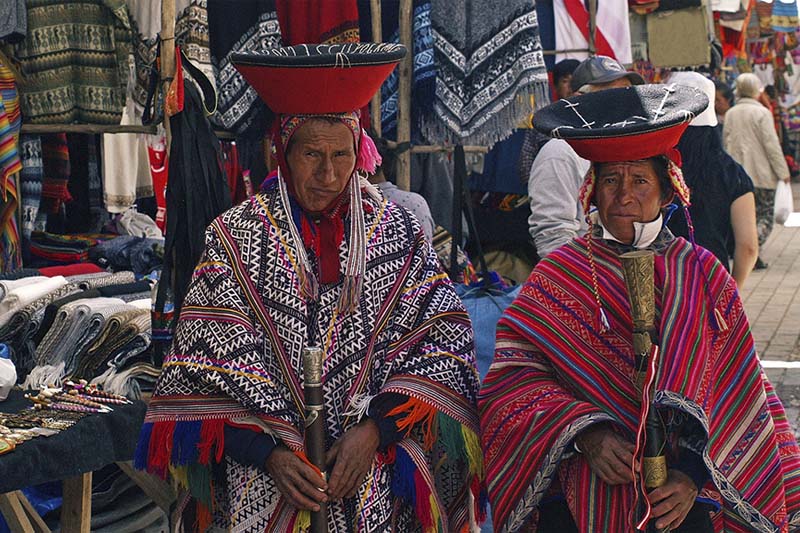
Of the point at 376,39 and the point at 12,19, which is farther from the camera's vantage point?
the point at 376,39

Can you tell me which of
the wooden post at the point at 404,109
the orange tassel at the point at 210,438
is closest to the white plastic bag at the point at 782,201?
the wooden post at the point at 404,109

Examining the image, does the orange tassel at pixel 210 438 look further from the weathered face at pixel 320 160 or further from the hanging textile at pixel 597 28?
the hanging textile at pixel 597 28

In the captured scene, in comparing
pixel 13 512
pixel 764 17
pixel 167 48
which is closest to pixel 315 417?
pixel 13 512

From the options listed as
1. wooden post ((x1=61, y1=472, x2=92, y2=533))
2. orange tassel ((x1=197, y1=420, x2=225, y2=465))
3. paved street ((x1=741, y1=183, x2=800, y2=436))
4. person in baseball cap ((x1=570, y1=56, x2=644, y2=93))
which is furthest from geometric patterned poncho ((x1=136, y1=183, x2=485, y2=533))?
paved street ((x1=741, y1=183, x2=800, y2=436))

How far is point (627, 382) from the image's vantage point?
9.98 ft

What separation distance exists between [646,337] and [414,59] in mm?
3148

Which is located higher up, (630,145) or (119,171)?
(119,171)

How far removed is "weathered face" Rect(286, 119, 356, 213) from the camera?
3.14 m

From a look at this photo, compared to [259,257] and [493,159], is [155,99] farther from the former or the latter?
[493,159]

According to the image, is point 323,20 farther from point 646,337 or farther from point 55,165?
point 646,337

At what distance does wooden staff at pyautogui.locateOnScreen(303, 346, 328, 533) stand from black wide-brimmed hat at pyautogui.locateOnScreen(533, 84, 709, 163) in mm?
894

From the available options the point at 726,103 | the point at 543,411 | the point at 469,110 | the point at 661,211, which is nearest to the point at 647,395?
the point at 543,411

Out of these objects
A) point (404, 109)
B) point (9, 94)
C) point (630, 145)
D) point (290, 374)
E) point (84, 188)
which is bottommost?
point (290, 374)

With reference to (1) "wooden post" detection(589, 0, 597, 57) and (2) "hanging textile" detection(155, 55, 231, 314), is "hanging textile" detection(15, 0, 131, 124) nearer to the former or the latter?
(2) "hanging textile" detection(155, 55, 231, 314)
